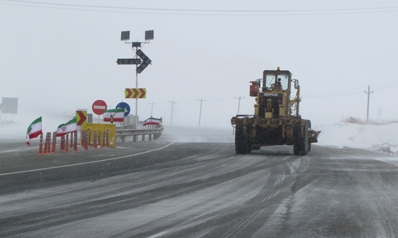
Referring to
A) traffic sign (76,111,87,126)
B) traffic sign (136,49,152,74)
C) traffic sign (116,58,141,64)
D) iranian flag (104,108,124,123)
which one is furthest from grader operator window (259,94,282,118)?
Answer: traffic sign (116,58,141,64)

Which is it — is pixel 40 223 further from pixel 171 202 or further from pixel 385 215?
pixel 385 215

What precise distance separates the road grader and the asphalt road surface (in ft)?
16.3

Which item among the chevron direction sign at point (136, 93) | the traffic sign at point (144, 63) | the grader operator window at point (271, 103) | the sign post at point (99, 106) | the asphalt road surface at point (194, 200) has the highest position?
the traffic sign at point (144, 63)

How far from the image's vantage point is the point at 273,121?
20.8 metres

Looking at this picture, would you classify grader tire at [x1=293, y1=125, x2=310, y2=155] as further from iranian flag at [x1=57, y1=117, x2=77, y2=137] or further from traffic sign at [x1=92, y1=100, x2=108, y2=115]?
traffic sign at [x1=92, y1=100, x2=108, y2=115]

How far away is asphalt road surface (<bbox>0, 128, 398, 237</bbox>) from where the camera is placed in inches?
275

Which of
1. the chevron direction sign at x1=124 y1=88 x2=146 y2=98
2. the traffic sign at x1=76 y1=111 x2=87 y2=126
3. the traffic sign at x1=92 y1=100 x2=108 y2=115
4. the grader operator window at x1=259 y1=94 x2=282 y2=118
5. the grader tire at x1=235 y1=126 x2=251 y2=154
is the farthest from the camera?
the chevron direction sign at x1=124 y1=88 x2=146 y2=98

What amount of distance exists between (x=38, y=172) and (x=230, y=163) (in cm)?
599

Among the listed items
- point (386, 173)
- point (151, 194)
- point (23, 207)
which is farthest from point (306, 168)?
point (23, 207)

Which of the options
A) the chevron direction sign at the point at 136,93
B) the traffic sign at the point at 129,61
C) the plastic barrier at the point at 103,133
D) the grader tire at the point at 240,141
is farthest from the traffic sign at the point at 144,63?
the grader tire at the point at 240,141

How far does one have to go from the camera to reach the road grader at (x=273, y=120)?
20766 mm

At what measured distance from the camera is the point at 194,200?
30.4 feet

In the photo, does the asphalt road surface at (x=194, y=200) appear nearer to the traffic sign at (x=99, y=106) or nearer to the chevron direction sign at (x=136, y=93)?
the traffic sign at (x=99, y=106)

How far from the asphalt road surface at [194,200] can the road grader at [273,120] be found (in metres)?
4.98
